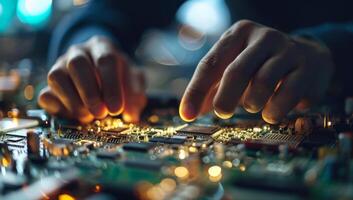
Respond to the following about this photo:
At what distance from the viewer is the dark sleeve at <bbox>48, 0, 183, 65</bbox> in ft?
6.90

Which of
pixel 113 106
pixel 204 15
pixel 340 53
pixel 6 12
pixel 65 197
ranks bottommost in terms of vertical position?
pixel 65 197

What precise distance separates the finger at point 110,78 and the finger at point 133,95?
0.04 m

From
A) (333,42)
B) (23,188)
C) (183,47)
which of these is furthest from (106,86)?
(183,47)

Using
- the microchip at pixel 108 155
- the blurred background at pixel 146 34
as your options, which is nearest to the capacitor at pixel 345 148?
the microchip at pixel 108 155

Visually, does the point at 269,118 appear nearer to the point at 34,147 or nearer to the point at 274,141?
the point at 274,141

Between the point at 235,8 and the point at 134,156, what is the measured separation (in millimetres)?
1729

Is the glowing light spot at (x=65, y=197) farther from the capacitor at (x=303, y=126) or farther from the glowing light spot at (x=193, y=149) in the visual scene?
the capacitor at (x=303, y=126)

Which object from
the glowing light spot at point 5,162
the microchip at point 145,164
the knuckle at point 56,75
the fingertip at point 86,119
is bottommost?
the microchip at point 145,164

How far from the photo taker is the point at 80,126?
1.03 meters

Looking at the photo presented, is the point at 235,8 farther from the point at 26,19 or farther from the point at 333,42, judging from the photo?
the point at 26,19

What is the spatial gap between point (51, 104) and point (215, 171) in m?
0.71

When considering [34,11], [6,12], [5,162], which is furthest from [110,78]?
[34,11]

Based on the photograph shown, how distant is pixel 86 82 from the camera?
1.13 m

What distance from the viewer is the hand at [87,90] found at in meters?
1.12
